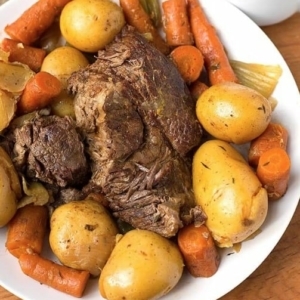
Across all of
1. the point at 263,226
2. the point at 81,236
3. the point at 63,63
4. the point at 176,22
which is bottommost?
the point at 263,226

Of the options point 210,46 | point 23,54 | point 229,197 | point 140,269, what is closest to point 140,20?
point 210,46

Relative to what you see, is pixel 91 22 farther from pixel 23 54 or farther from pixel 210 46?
pixel 210 46

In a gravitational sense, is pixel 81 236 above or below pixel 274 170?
above

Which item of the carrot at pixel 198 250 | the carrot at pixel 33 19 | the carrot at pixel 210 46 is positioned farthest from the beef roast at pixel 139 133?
the carrot at pixel 33 19

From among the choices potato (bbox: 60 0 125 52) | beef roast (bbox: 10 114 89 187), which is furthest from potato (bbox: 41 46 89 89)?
beef roast (bbox: 10 114 89 187)

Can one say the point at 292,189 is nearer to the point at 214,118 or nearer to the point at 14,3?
the point at 214,118

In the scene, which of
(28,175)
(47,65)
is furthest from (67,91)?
(28,175)

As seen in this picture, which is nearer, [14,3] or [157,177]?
[157,177]

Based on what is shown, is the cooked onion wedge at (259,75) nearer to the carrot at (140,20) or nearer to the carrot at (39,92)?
the carrot at (140,20)
